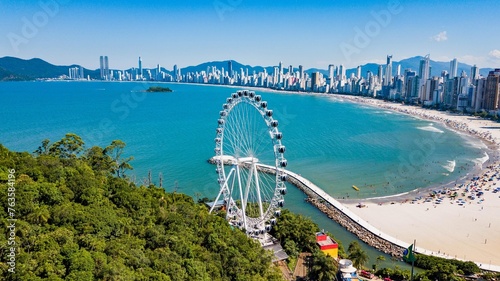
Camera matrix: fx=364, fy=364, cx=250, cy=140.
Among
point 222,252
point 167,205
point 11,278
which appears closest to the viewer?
point 11,278

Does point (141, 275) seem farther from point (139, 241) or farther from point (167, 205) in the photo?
point (167, 205)

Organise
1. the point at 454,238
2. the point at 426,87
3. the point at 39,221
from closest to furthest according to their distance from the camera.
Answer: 1. the point at 39,221
2. the point at 454,238
3. the point at 426,87

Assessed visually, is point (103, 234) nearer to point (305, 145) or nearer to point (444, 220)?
point (444, 220)

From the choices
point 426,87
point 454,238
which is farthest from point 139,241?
point 426,87

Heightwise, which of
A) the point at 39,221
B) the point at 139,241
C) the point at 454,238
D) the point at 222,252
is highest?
the point at 39,221

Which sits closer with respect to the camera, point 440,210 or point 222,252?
point 222,252

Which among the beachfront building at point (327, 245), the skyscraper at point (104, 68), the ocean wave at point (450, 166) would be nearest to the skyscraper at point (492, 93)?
the ocean wave at point (450, 166)

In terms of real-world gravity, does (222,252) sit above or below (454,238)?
above
